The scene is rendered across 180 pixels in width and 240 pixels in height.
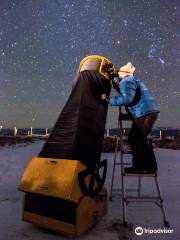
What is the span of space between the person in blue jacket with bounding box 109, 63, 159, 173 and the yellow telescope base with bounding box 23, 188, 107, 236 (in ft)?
2.34

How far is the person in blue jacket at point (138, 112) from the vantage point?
368cm

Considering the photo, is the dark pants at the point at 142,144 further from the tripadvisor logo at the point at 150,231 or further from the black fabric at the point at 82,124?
the tripadvisor logo at the point at 150,231

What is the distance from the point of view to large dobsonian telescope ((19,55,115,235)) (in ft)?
9.93

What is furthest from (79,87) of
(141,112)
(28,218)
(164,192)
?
(164,192)

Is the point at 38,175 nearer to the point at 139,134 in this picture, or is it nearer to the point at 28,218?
the point at 28,218

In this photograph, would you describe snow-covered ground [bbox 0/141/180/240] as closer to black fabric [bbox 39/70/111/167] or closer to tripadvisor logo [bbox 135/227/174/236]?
tripadvisor logo [bbox 135/227/174/236]

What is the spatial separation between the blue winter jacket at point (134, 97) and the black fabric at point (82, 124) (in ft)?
0.80

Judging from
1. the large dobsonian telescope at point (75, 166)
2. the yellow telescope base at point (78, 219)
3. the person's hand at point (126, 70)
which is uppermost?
the person's hand at point (126, 70)

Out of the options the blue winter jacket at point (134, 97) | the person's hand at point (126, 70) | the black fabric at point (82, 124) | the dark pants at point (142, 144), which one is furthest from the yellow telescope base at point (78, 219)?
the person's hand at point (126, 70)

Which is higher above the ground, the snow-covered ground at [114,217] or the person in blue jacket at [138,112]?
the person in blue jacket at [138,112]

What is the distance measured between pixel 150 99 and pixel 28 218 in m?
2.21

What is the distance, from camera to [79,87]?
3705mm

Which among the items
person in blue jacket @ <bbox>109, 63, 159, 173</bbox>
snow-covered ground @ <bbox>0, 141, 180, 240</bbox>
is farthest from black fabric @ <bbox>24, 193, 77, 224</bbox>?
person in blue jacket @ <bbox>109, 63, 159, 173</bbox>

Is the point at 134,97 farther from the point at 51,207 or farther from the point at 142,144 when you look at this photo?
the point at 51,207
